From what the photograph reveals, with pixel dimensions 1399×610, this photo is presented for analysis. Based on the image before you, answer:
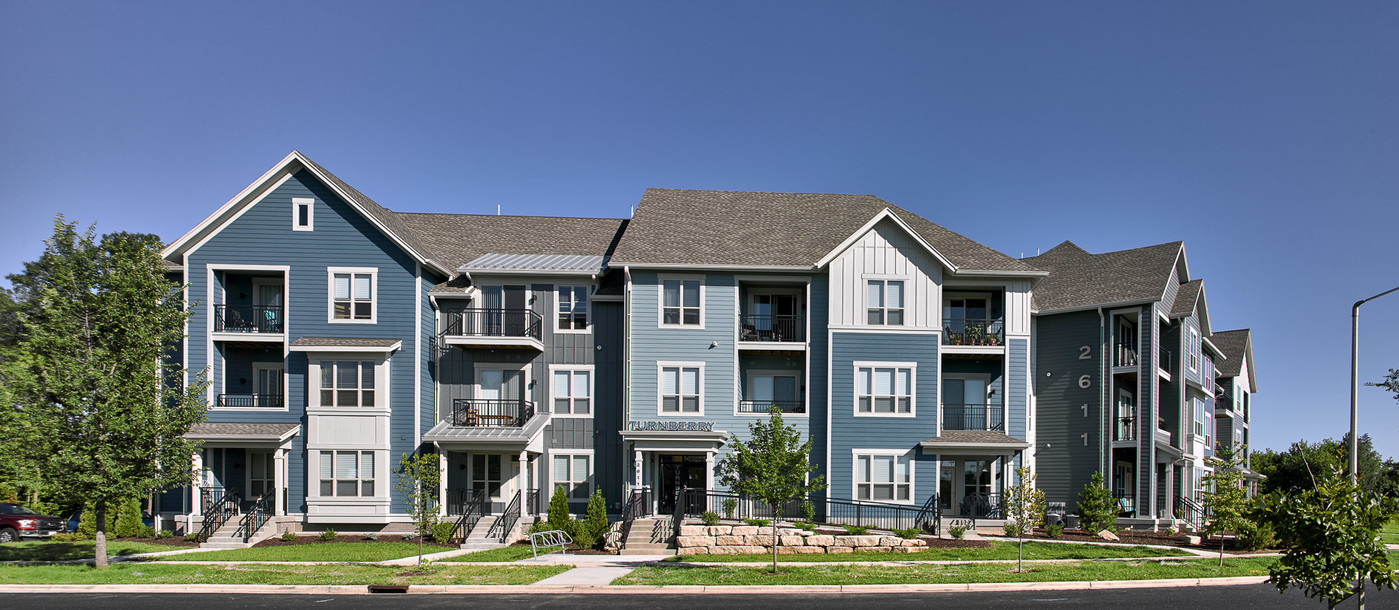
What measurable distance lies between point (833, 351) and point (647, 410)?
6.54 meters

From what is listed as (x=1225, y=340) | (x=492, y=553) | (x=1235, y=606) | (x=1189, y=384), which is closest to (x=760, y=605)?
(x=1235, y=606)

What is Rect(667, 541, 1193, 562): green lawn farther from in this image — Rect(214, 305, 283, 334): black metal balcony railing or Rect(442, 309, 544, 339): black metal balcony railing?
Rect(214, 305, 283, 334): black metal balcony railing

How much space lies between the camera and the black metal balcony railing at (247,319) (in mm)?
31031

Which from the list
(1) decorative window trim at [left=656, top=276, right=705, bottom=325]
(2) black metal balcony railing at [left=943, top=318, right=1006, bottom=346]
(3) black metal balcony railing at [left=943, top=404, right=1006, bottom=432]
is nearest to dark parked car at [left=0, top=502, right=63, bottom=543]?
(1) decorative window trim at [left=656, top=276, right=705, bottom=325]

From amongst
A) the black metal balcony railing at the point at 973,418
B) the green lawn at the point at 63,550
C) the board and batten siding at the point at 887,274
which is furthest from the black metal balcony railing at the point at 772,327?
the green lawn at the point at 63,550

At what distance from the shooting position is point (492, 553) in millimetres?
26250

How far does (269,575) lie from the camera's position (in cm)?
2131

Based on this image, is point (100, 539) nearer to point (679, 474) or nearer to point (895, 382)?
point (679, 474)

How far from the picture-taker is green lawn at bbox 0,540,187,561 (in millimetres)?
24906

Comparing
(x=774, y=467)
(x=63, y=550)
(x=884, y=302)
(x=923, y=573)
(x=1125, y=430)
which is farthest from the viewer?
(x=1125, y=430)

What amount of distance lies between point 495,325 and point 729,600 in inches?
663

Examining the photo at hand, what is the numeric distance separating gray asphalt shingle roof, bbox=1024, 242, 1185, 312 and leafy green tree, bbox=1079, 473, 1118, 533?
6740 millimetres

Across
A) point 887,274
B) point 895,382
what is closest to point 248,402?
point 895,382

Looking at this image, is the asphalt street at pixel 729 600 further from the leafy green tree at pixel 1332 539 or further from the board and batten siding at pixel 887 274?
the board and batten siding at pixel 887 274
